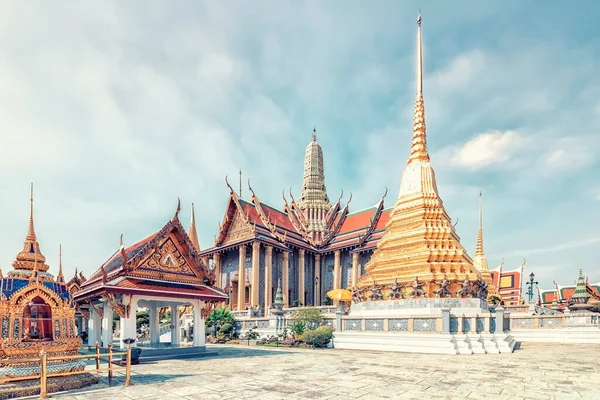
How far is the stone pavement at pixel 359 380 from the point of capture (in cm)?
657

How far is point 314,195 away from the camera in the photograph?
39.5 meters

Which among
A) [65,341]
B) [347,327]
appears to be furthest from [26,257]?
[347,327]

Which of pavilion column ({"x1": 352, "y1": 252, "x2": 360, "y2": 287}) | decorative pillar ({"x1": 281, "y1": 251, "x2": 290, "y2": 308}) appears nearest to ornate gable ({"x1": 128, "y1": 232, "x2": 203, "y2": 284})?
decorative pillar ({"x1": 281, "y1": 251, "x2": 290, "y2": 308})

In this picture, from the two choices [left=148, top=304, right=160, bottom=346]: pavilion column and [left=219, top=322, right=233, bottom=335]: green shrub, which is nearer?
[left=148, top=304, right=160, bottom=346]: pavilion column

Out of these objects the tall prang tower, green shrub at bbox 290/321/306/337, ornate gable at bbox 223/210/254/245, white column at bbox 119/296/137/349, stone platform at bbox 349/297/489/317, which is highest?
the tall prang tower

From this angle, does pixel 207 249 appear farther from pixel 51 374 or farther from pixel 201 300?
pixel 51 374

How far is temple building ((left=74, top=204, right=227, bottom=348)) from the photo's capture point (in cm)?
1162

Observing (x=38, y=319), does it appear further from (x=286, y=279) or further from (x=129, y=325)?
(x=286, y=279)

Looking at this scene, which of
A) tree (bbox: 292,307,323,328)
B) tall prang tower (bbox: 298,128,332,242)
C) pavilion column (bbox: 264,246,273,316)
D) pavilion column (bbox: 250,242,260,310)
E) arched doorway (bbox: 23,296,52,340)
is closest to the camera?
arched doorway (bbox: 23,296,52,340)

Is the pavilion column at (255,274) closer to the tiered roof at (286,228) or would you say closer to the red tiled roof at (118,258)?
the tiered roof at (286,228)

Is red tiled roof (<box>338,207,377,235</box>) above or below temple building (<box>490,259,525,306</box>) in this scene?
above

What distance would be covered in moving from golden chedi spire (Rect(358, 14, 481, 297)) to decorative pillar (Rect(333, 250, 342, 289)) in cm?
1135

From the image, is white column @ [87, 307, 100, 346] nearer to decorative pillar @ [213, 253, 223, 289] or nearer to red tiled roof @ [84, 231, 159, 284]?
red tiled roof @ [84, 231, 159, 284]

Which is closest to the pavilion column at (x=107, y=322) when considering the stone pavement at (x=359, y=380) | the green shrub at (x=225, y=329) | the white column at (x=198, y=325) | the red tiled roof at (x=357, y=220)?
the white column at (x=198, y=325)
